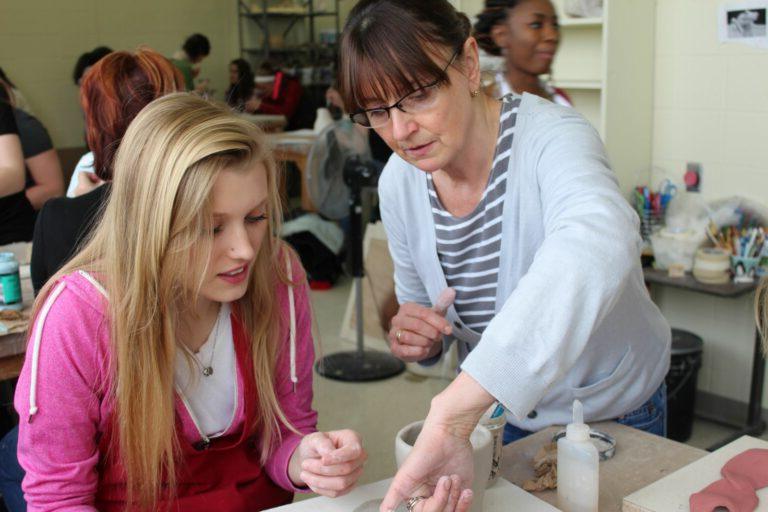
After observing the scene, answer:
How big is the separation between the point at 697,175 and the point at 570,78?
0.72m

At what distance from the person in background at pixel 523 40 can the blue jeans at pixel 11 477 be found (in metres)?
1.51

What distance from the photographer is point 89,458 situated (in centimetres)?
129

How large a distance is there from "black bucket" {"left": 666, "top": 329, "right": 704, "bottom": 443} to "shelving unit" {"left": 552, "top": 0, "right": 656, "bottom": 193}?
2.40ft

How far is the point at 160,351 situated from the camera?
4.40 ft

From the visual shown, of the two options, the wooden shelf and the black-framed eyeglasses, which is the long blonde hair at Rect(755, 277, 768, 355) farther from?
the wooden shelf

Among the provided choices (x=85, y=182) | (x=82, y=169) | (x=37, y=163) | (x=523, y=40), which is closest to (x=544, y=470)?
(x=523, y=40)

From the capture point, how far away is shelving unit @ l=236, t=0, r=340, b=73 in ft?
28.9

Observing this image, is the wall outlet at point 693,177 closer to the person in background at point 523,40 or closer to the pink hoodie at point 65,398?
the person in background at point 523,40

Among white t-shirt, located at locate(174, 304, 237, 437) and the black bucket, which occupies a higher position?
white t-shirt, located at locate(174, 304, 237, 437)

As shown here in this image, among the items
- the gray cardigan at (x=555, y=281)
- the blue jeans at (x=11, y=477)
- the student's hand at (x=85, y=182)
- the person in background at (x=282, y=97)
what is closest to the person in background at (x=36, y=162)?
the student's hand at (x=85, y=182)

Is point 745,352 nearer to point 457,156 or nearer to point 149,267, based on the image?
point 457,156

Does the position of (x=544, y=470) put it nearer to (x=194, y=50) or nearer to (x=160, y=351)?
(x=160, y=351)

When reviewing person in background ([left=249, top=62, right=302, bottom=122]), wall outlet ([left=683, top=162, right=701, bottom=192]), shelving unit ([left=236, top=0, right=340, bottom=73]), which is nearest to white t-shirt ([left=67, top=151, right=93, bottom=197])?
wall outlet ([left=683, top=162, right=701, bottom=192])

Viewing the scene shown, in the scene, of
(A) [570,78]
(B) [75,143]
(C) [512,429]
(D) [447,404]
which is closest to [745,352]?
(A) [570,78]
